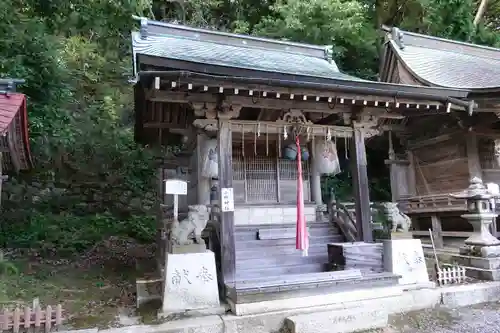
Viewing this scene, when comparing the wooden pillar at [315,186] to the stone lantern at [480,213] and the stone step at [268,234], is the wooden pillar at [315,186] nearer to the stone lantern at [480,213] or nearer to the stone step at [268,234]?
the stone step at [268,234]

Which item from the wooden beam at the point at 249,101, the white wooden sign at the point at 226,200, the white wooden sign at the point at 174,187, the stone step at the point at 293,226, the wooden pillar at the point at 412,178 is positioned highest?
the wooden beam at the point at 249,101

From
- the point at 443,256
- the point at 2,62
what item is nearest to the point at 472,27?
the point at 443,256

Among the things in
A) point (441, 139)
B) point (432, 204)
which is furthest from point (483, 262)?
point (441, 139)

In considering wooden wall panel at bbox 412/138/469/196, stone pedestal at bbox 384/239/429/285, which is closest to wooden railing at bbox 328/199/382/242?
stone pedestal at bbox 384/239/429/285

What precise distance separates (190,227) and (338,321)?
2690mm

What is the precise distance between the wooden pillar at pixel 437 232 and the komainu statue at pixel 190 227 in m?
7.92

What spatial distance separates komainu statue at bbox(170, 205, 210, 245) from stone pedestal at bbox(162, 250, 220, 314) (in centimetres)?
23

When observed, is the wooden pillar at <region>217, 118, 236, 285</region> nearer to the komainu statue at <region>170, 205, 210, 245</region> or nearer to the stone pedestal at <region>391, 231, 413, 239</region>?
the komainu statue at <region>170, 205, 210, 245</region>

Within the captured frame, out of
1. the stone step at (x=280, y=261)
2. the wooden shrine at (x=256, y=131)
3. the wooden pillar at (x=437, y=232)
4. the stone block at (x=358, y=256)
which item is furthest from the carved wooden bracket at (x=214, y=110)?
the wooden pillar at (x=437, y=232)

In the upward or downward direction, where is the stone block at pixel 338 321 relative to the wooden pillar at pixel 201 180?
downward

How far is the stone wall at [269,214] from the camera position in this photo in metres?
8.47

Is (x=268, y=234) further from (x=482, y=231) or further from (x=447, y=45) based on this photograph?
(x=447, y=45)

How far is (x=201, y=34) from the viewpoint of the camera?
1014 centimetres

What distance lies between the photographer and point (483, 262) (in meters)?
7.46
